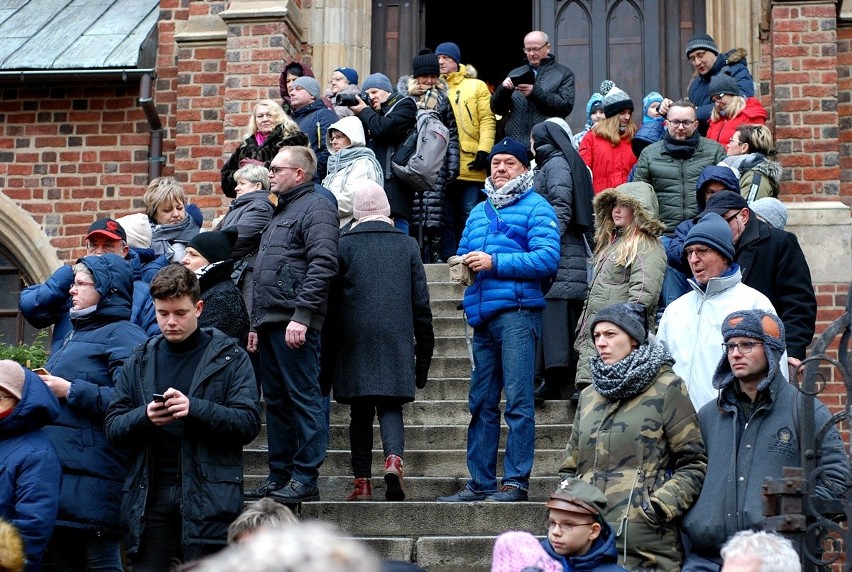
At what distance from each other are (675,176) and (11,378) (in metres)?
4.48

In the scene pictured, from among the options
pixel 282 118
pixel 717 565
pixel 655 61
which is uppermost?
pixel 655 61

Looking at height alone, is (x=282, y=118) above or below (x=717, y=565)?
above

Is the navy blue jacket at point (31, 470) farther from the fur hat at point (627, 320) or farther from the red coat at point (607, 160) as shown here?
the red coat at point (607, 160)

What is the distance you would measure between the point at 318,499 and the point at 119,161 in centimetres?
694

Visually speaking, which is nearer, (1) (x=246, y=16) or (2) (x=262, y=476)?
(2) (x=262, y=476)

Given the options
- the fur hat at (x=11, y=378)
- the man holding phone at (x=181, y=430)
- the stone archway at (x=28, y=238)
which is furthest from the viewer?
the stone archway at (x=28, y=238)

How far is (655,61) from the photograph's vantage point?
1277 cm

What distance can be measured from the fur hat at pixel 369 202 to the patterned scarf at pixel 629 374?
2.09 m

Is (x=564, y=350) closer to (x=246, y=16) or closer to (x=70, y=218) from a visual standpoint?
(x=246, y=16)

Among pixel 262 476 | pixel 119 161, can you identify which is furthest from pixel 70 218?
pixel 262 476

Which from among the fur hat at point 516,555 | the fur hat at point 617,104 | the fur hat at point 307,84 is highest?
the fur hat at point 307,84

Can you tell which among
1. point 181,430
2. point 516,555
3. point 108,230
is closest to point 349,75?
point 108,230

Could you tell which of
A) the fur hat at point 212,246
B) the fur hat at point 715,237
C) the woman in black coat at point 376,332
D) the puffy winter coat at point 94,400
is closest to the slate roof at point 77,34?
the fur hat at point 212,246

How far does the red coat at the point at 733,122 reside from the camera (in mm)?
9758
